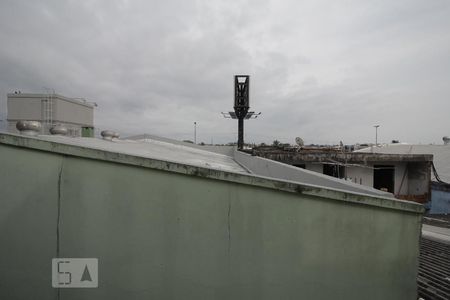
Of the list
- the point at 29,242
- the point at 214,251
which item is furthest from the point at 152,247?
the point at 29,242

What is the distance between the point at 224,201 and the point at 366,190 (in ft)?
6.16

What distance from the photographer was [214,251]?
9.38ft

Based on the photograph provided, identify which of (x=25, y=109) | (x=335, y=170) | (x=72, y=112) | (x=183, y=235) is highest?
(x=72, y=112)

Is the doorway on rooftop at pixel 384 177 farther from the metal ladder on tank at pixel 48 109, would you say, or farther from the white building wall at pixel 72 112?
the metal ladder on tank at pixel 48 109

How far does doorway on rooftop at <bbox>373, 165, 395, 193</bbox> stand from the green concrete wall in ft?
67.6

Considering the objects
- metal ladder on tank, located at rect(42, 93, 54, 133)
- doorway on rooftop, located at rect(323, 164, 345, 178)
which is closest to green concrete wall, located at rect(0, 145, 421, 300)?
doorway on rooftop, located at rect(323, 164, 345, 178)

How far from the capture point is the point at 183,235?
2.85m

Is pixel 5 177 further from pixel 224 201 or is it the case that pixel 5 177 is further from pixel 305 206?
pixel 305 206

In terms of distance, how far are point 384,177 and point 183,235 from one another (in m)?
23.8

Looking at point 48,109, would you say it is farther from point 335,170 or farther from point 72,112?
point 335,170

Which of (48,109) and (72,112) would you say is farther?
(72,112)

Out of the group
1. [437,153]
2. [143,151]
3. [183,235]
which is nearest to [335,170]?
[437,153]

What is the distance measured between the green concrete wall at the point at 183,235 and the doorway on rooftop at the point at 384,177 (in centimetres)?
2060

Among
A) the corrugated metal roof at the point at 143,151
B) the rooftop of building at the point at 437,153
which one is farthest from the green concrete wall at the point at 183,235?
the rooftop of building at the point at 437,153
